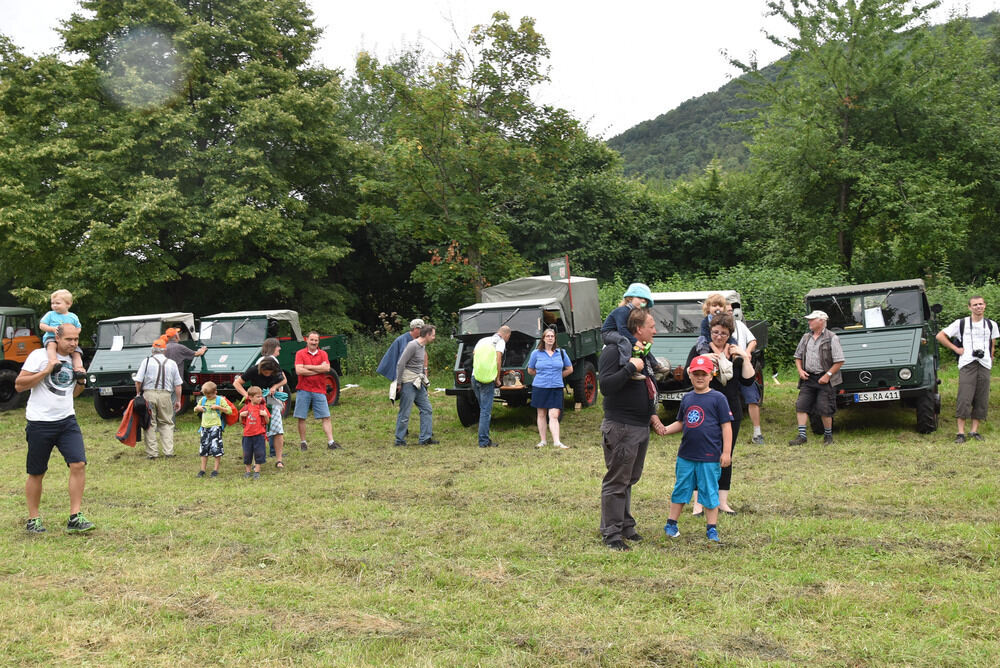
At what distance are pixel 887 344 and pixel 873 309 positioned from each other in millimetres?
885

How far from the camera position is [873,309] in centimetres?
1145

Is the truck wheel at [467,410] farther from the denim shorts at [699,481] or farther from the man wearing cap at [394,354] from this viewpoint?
the denim shorts at [699,481]

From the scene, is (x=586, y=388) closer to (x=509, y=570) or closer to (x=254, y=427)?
(x=254, y=427)

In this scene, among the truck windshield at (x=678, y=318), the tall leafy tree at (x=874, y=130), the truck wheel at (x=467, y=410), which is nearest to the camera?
the truck windshield at (x=678, y=318)

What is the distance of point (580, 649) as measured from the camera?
3992 mm

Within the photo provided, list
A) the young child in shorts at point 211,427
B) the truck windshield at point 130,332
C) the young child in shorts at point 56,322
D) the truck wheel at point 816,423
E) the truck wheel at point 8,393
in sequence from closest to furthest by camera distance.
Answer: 1. the young child in shorts at point 56,322
2. the young child in shorts at point 211,427
3. the truck wheel at point 816,423
4. the truck windshield at point 130,332
5. the truck wheel at point 8,393

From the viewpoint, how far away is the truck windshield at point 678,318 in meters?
12.6

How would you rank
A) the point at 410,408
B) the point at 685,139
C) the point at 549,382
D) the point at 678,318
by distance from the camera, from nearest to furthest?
1. the point at 549,382
2. the point at 410,408
3. the point at 678,318
4. the point at 685,139

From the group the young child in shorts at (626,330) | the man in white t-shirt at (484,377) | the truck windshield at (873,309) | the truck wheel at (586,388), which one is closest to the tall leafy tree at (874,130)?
the truck windshield at (873,309)

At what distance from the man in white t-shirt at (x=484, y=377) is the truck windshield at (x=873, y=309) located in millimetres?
4929

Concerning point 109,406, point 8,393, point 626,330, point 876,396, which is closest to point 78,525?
point 626,330

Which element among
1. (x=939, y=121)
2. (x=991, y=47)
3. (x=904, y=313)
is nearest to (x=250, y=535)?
(x=904, y=313)

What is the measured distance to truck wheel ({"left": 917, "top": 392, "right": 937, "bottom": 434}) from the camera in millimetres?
10219

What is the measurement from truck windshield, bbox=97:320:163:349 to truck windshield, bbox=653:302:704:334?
10074 millimetres
